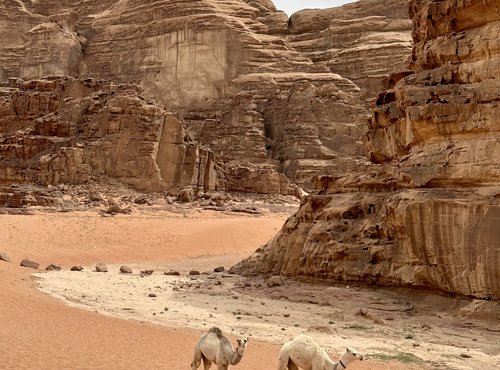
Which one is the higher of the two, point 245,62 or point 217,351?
point 245,62

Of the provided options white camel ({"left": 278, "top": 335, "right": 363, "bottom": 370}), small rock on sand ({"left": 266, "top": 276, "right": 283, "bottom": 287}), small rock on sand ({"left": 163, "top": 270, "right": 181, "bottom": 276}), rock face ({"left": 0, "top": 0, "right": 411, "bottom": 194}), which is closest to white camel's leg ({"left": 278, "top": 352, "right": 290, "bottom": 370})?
white camel ({"left": 278, "top": 335, "right": 363, "bottom": 370})

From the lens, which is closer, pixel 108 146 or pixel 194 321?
pixel 194 321

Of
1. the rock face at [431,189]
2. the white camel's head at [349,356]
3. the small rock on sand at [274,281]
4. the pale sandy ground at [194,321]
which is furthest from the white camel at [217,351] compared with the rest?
the small rock on sand at [274,281]

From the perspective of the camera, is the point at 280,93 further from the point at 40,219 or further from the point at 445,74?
the point at 445,74

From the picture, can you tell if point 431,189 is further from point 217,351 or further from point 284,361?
point 217,351

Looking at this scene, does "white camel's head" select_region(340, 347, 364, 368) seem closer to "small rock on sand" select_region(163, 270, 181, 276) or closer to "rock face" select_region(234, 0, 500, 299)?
"rock face" select_region(234, 0, 500, 299)

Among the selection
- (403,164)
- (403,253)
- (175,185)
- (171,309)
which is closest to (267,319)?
(171,309)

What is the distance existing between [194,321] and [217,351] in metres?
4.90

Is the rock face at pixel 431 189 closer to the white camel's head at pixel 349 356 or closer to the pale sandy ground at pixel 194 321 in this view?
the pale sandy ground at pixel 194 321

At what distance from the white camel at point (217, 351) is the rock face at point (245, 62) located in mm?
50594

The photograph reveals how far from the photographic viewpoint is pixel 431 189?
45.4 ft

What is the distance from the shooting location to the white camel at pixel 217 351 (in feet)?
25.1

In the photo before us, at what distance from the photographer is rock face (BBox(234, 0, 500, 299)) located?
12836mm

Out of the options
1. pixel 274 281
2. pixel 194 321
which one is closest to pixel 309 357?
pixel 194 321
